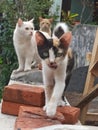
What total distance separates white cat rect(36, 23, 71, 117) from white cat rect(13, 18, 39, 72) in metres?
1.33

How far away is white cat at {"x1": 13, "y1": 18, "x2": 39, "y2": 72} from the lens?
388cm

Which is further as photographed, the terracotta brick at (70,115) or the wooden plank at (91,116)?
the wooden plank at (91,116)

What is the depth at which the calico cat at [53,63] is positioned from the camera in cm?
236

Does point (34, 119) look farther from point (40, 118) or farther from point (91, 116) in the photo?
point (91, 116)

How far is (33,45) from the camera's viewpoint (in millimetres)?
3973

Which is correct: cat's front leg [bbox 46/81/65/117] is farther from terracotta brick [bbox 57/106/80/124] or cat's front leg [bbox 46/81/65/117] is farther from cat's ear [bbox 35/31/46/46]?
cat's ear [bbox 35/31/46/46]

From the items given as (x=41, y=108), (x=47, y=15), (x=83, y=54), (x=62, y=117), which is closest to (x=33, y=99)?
(x=41, y=108)

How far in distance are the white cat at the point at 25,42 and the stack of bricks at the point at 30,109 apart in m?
0.98

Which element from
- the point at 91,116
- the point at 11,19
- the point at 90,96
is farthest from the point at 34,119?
A: the point at 11,19

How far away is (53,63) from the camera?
2352 millimetres

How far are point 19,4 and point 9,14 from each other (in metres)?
0.27

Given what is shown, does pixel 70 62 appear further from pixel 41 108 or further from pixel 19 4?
pixel 19 4

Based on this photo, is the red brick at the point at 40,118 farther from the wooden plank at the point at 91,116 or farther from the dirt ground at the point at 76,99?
the dirt ground at the point at 76,99

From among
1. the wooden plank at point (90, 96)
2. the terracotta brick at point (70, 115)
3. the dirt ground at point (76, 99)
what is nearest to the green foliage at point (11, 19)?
the dirt ground at point (76, 99)
